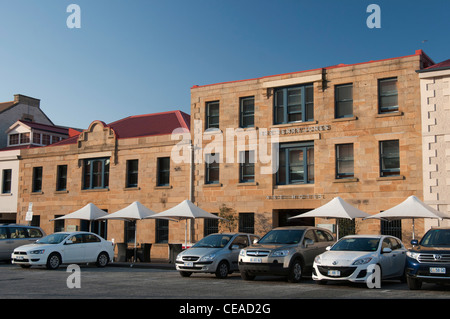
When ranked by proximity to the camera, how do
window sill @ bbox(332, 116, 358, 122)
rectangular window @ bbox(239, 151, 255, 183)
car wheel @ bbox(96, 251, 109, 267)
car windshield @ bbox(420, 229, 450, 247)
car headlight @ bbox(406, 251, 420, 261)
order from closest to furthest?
car headlight @ bbox(406, 251, 420, 261) < car windshield @ bbox(420, 229, 450, 247) < car wheel @ bbox(96, 251, 109, 267) < window sill @ bbox(332, 116, 358, 122) < rectangular window @ bbox(239, 151, 255, 183)

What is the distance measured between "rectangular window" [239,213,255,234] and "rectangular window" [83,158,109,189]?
9.84 metres

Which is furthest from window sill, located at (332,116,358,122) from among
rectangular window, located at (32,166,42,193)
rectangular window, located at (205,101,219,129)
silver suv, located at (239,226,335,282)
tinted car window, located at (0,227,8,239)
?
rectangular window, located at (32,166,42,193)

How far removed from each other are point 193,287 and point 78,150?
2175 centimetres

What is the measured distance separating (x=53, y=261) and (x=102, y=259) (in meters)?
2.49

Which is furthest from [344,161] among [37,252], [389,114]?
[37,252]

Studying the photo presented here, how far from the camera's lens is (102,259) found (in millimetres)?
23453

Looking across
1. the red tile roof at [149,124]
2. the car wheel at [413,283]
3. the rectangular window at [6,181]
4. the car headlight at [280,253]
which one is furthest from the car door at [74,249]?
the rectangular window at [6,181]

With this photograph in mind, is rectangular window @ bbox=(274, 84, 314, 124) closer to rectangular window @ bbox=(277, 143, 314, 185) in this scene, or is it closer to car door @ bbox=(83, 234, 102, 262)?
rectangular window @ bbox=(277, 143, 314, 185)

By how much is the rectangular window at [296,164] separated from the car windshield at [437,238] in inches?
460

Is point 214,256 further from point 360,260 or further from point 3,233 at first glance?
point 3,233

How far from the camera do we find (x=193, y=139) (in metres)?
30.2

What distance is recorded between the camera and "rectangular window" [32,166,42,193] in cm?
3672

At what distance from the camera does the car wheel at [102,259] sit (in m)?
23.3

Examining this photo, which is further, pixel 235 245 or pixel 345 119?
pixel 345 119
